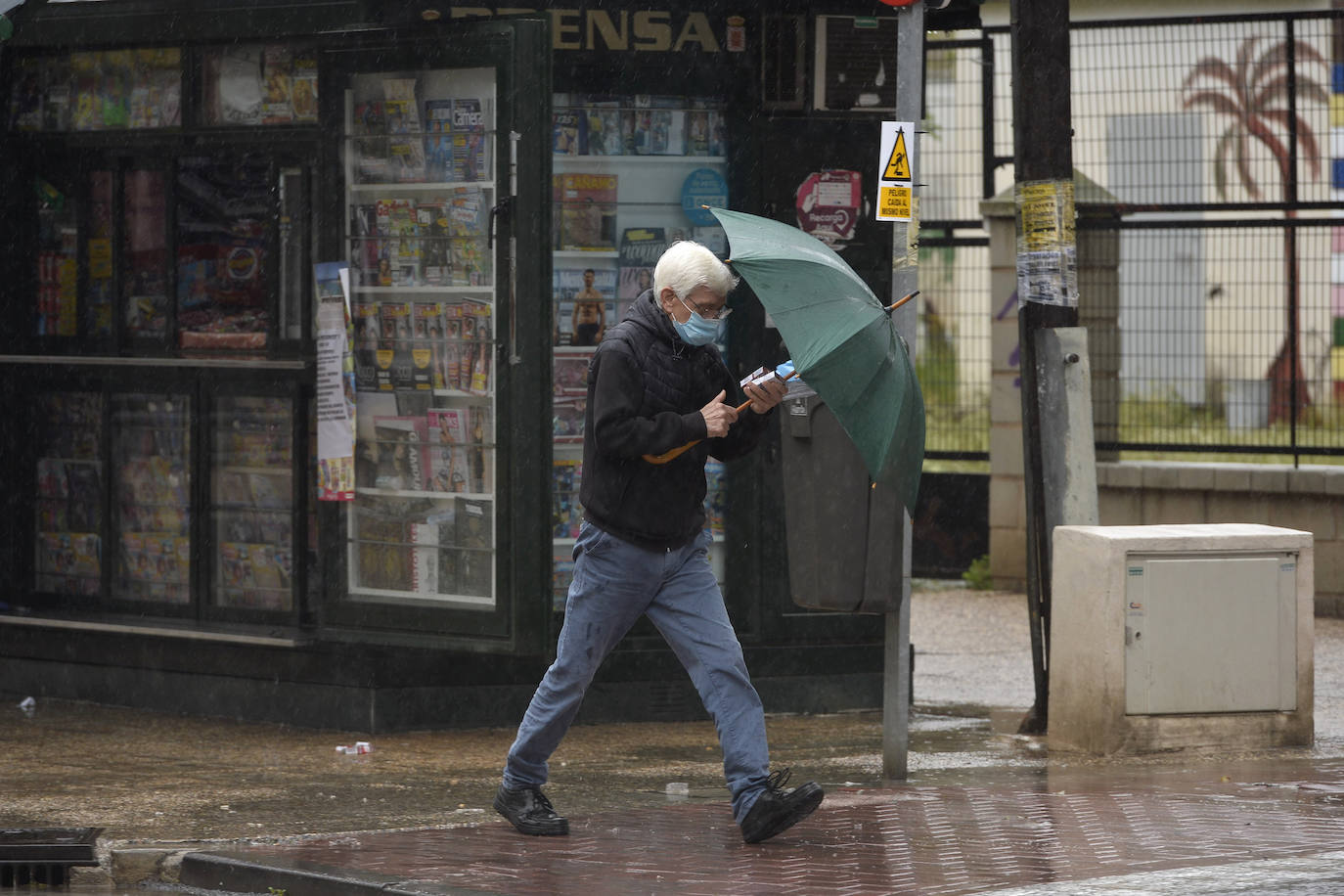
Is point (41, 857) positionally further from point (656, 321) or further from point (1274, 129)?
point (1274, 129)

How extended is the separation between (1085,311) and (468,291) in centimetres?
638

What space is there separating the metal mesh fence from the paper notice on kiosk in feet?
17.7

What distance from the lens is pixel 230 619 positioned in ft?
31.0

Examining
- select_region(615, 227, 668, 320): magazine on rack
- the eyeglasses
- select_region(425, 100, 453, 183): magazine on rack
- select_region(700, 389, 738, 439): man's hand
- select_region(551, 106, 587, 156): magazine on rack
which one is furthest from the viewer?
select_region(615, 227, 668, 320): magazine on rack

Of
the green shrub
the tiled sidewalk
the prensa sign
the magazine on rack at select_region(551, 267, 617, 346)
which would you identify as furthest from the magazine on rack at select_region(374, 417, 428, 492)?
the green shrub

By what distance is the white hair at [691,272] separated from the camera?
641cm

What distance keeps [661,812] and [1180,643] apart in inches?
94.7

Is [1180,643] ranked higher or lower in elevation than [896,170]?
lower

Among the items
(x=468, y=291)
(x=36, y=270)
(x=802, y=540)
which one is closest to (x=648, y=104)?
(x=468, y=291)

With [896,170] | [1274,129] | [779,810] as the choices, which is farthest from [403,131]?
[1274,129]

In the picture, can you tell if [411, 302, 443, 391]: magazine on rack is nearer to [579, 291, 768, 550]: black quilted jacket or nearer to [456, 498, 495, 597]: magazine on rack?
[456, 498, 495, 597]: magazine on rack

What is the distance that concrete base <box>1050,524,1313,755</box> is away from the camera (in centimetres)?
812

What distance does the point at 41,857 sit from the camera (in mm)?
6359

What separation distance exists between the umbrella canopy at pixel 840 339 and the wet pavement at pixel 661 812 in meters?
1.31
